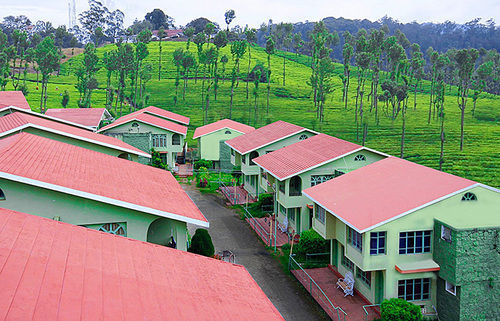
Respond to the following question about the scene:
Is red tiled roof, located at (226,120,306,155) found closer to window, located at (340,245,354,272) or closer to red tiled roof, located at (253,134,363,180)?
red tiled roof, located at (253,134,363,180)

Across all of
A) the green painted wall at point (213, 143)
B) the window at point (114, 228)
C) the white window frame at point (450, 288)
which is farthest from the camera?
the green painted wall at point (213, 143)

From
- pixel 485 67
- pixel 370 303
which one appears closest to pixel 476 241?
pixel 370 303

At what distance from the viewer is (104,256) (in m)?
12.0

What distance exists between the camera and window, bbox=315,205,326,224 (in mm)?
26222

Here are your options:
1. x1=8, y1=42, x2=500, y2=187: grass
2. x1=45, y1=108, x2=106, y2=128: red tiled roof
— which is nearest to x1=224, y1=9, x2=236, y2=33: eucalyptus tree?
x1=8, y1=42, x2=500, y2=187: grass

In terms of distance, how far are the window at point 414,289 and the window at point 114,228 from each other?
1302 cm

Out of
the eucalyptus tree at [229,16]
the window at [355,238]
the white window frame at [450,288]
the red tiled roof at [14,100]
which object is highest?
the eucalyptus tree at [229,16]

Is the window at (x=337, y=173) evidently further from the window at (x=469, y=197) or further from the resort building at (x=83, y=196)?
the resort building at (x=83, y=196)

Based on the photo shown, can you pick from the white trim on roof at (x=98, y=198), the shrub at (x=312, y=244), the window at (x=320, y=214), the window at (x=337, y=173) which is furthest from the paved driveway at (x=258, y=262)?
the white trim on roof at (x=98, y=198)

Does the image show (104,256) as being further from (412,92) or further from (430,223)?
(412,92)

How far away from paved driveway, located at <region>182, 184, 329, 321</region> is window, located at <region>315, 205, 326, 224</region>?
380cm

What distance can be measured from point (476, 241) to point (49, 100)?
3489 inches

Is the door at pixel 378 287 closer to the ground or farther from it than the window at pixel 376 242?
closer to the ground

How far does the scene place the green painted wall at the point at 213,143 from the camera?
56656mm
